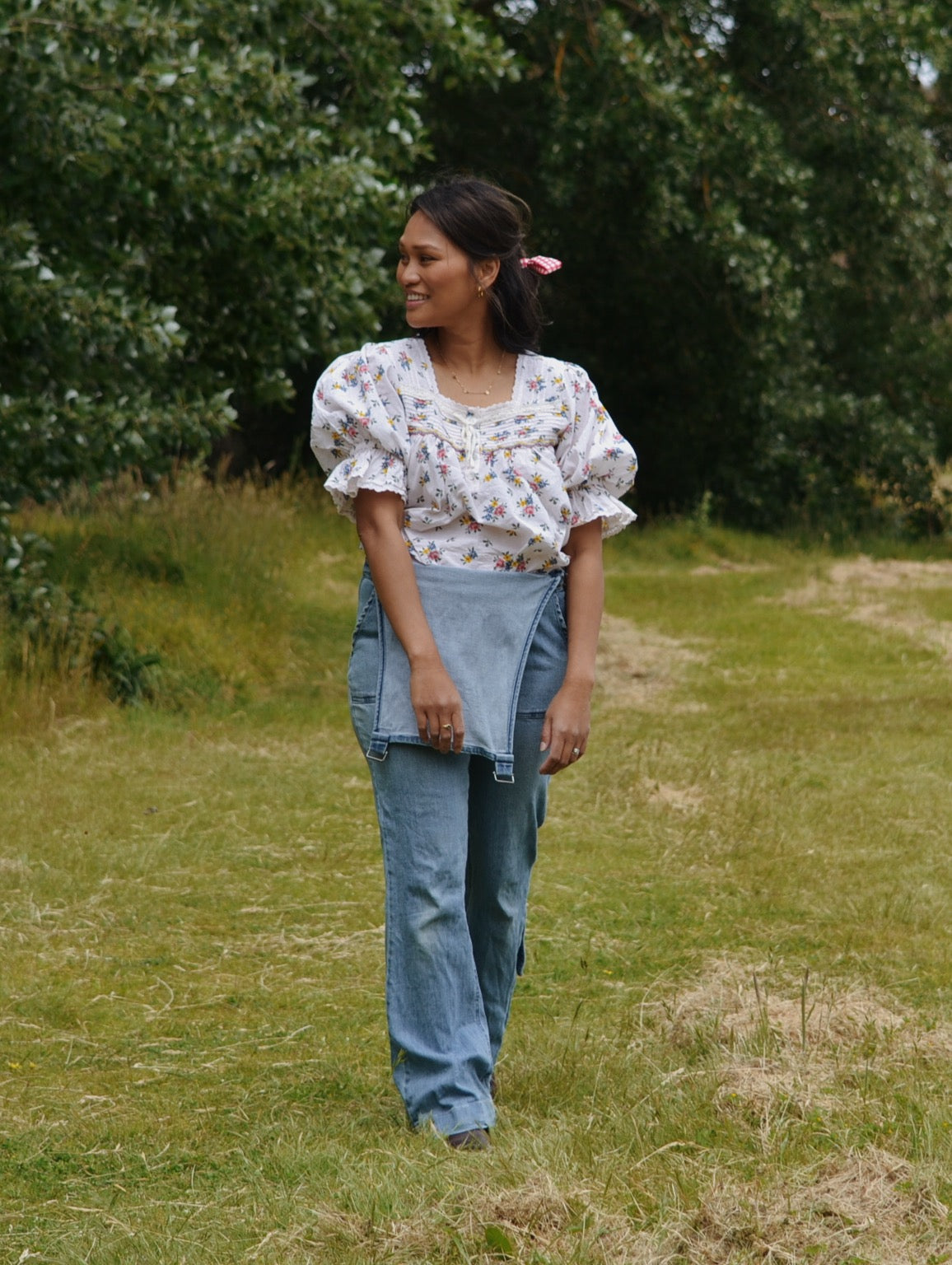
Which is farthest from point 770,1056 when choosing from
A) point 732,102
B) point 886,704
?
point 732,102

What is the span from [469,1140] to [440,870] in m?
0.53

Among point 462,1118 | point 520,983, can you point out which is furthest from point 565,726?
point 520,983

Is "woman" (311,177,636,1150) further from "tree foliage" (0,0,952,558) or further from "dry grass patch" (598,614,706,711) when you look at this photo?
"dry grass patch" (598,614,706,711)

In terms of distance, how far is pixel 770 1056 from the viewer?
3.81 meters

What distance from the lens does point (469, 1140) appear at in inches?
127

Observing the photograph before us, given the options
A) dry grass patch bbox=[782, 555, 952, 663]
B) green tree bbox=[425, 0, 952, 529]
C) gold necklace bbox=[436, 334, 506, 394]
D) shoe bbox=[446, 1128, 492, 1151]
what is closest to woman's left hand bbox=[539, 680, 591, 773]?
gold necklace bbox=[436, 334, 506, 394]

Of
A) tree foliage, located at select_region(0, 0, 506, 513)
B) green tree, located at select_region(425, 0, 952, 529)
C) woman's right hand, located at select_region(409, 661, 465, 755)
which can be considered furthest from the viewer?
green tree, located at select_region(425, 0, 952, 529)

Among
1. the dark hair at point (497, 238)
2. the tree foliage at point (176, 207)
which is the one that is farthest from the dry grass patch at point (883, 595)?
the dark hair at point (497, 238)

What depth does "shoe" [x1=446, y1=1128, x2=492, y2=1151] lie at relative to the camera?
3225 millimetres

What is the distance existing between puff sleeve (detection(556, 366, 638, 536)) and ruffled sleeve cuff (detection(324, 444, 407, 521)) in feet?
1.22

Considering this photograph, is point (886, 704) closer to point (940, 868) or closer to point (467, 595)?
point (940, 868)

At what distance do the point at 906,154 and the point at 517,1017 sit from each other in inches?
474

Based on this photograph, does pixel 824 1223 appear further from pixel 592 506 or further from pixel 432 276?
pixel 432 276

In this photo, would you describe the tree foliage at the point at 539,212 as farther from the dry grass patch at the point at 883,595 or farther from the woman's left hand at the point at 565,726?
the woman's left hand at the point at 565,726
